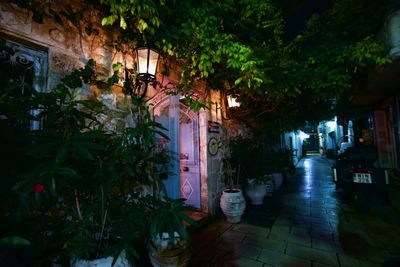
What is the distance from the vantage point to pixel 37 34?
1.73 m

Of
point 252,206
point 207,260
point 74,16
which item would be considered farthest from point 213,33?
point 252,206

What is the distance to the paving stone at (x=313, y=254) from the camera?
8.07 ft

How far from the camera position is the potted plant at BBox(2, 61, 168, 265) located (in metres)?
1.09

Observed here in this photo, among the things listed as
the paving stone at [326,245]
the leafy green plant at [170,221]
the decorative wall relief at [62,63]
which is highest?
the decorative wall relief at [62,63]

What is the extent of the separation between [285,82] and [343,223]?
2.76 meters

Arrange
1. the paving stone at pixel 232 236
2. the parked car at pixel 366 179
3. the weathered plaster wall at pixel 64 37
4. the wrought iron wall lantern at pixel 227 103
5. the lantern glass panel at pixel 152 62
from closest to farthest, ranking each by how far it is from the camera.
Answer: the weathered plaster wall at pixel 64 37, the lantern glass panel at pixel 152 62, the paving stone at pixel 232 236, the parked car at pixel 366 179, the wrought iron wall lantern at pixel 227 103

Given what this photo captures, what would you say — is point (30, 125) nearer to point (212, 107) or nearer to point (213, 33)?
point (213, 33)

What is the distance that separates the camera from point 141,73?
2.39 metres

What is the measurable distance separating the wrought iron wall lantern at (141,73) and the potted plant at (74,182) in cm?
71

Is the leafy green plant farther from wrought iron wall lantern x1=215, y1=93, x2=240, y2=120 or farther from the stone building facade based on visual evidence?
wrought iron wall lantern x1=215, y1=93, x2=240, y2=120

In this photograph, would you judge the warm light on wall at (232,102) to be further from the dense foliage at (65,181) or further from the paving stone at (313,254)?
the dense foliage at (65,181)

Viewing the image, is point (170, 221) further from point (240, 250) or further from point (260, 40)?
point (260, 40)

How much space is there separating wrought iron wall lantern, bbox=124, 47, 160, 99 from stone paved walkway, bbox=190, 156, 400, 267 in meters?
2.31

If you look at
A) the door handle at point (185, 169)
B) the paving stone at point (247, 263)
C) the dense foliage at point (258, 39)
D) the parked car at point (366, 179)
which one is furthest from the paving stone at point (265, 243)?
the parked car at point (366, 179)
